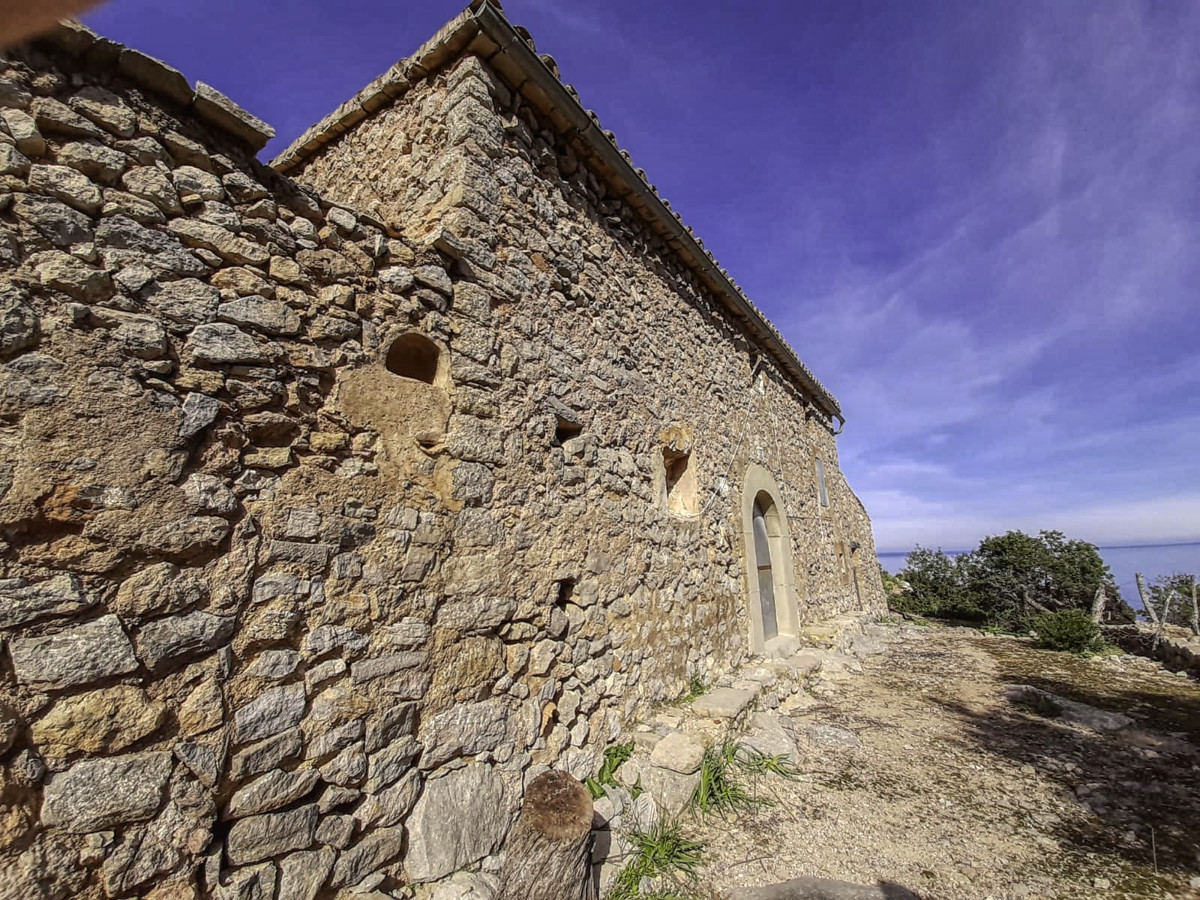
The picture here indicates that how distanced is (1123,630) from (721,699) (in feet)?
29.4

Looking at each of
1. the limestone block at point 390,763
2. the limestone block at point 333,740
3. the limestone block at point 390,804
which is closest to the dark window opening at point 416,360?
the limestone block at point 333,740

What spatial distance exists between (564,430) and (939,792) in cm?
359

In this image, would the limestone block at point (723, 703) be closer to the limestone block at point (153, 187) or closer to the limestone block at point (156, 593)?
the limestone block at point (156, 593)

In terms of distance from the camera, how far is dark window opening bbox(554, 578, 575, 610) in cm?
338

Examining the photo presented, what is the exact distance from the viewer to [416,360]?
2.98m

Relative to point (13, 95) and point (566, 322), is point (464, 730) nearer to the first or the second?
point (566, 322)

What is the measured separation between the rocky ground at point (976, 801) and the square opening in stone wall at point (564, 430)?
8.25ft

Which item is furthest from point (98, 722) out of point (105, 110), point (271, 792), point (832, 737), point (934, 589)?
point (934, 589)

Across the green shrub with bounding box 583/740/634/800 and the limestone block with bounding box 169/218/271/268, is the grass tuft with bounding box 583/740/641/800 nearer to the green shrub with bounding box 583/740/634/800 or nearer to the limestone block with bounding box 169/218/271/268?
the green shrub with bounding box 583/740/634/800

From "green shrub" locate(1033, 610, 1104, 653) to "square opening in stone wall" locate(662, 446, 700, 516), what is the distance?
727 centimetres

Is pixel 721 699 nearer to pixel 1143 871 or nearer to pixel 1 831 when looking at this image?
pixel 1143 871

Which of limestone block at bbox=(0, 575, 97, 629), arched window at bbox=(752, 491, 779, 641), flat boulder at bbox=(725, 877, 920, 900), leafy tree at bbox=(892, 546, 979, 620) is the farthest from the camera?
leafy tree at bbox=(892, 546, 979, 620)

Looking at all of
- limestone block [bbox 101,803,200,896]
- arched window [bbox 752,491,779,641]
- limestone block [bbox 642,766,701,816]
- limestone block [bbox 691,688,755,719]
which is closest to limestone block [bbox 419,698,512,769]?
limestone block [bbox 101,803,200,896]

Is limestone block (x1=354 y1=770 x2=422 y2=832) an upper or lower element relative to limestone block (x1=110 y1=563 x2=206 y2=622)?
lower
